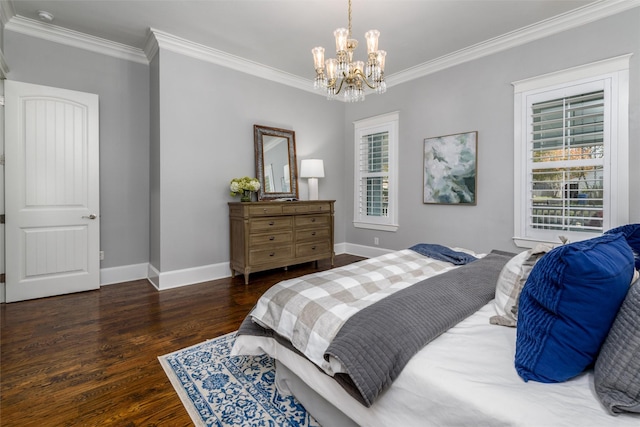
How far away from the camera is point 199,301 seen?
314cm

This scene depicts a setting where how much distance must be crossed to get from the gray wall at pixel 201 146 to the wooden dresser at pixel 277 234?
0.34m

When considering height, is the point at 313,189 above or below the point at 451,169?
below

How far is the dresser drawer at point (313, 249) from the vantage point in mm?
4289

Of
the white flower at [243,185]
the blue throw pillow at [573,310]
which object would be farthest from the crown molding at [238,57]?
the blue throw pillow at [573,310]

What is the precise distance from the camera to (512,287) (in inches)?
54.2

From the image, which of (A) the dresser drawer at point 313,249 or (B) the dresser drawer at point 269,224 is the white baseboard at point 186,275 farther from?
(A) the dresser drawer at point 313,249

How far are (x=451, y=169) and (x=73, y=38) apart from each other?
15.3ft

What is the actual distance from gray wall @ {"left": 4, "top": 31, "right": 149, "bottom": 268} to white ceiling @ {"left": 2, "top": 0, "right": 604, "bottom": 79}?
0.30 metres

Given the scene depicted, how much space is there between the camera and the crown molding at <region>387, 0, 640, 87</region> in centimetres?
286

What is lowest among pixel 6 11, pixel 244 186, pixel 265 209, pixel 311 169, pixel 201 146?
pixel 265 209

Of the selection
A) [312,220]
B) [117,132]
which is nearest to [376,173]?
[312,220]

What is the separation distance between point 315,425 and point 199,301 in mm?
2073

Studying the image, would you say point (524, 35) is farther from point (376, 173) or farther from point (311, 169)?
point (311, 169)

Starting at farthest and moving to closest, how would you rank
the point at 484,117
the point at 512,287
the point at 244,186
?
1. the point at 244,186
2. the point at 484,117
3. the point at 512,287
